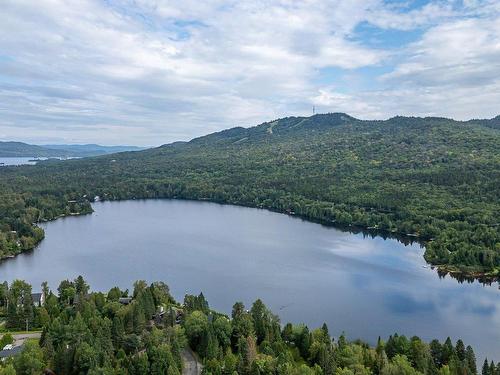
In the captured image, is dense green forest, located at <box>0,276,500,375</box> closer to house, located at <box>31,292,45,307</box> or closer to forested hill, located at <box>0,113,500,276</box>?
house, located at <box>31,292,45,307</box>

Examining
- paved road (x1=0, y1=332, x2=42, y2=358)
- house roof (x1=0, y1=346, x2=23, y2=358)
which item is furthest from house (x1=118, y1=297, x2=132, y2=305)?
house roof (x1=0, y1=346, x2=23, y2=358)

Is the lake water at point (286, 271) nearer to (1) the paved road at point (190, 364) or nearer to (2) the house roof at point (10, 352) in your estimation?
(1) the paved road at point (190, 364)

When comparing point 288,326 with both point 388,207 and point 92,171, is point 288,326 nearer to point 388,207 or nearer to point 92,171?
point 388,207

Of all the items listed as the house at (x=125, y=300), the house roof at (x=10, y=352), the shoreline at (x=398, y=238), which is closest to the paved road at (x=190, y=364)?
the house at (x=125, y=300)

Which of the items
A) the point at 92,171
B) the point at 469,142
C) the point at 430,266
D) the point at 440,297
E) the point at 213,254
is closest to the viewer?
the point at 440,297

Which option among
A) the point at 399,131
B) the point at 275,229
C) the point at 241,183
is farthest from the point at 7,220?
the point at 399,131

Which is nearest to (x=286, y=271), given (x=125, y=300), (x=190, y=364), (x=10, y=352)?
(x=125, y=300)
